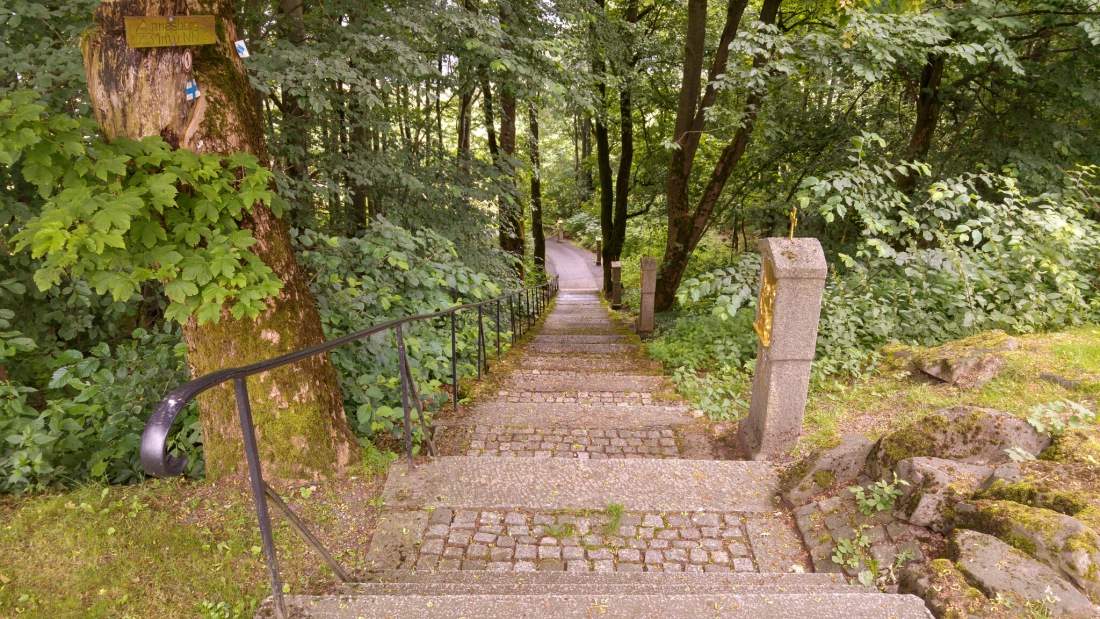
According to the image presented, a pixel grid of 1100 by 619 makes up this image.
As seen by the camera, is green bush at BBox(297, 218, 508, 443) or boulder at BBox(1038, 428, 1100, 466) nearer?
boulder at BBox(1038, 428, 1100, 466)

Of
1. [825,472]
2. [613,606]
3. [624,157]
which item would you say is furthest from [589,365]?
[624,157]

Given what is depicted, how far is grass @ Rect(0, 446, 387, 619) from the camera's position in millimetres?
1885

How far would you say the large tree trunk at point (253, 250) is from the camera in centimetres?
232

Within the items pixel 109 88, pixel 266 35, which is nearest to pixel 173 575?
pixel 109 88

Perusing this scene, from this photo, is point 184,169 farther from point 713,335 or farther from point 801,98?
point 801,98

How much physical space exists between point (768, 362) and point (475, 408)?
2377 millimetres

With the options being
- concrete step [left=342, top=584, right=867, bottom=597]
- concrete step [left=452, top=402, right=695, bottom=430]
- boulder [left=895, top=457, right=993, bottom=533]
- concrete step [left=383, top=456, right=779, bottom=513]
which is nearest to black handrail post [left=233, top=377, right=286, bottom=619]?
concrete step [left=342, top=584, right=867, bottom=597]

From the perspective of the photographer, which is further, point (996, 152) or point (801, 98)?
point (801, 98)

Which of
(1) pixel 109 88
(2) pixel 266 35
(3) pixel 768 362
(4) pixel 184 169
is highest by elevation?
(2) pixel 266 35

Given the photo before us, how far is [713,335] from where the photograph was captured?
6.18 m

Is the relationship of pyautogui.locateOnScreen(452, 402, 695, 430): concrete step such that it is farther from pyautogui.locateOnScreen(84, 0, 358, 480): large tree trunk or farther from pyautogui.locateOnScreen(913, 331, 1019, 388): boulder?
pyautogui.locateOnScreen(913, 331, 1019, 388): boulder

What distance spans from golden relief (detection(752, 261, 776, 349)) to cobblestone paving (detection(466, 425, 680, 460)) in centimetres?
106

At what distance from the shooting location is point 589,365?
633 cm

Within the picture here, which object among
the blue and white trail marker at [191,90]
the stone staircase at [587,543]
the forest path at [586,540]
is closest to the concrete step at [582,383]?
the forest path at [586,540]
